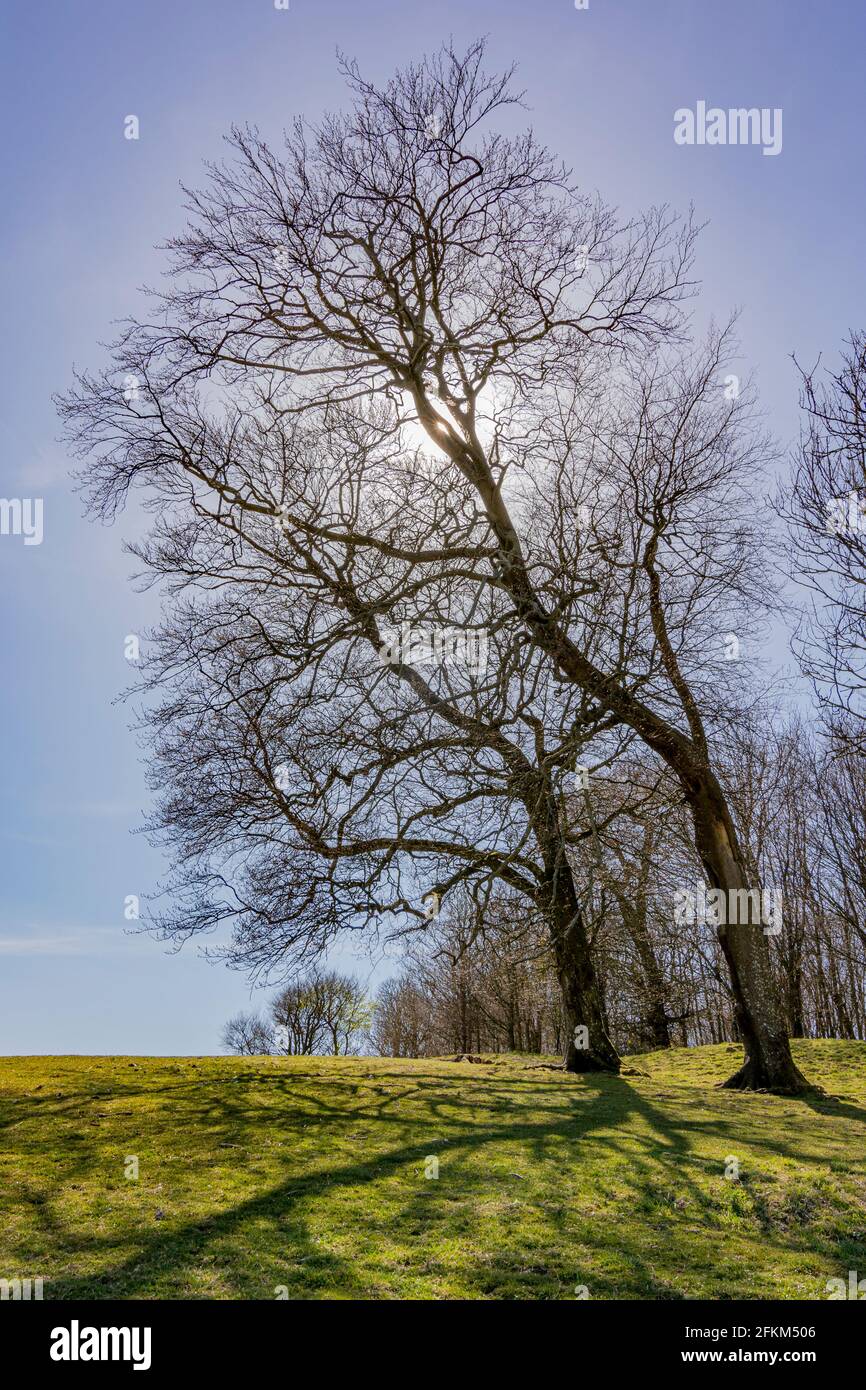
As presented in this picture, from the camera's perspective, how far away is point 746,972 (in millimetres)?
14352

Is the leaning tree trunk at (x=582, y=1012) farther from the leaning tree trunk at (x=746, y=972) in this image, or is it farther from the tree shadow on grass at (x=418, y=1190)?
the leaning tree trunk at (x=746, y=972)

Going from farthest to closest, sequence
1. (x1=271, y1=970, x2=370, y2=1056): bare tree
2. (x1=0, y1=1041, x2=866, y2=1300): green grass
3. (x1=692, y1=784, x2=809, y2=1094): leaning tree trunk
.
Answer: (x1=271, y1=970, x2=370, y2=1056): bare tree < (x1=692, y1=784, x2=809, y2=1094): leaning tree trunk < (x1=0, y1=1041, x2=866, y2=1300): green grass

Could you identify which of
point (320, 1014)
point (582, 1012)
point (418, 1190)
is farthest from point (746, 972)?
point (320, 1014)

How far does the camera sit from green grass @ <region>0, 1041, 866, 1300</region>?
5629mm

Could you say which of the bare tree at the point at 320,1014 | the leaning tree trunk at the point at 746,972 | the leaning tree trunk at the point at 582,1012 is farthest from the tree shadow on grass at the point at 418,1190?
the bare tree at the point at 320,1014

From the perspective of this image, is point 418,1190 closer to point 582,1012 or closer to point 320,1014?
point 582,1012

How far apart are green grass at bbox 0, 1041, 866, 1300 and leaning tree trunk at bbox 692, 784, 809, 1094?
0.94 meters

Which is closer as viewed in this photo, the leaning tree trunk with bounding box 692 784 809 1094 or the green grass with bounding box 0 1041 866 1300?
the green grass with bounding box 0 1041 866 1300

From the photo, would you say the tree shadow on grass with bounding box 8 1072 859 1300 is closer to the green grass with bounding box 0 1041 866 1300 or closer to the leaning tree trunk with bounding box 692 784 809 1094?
the green grass with bounding box 0 1041 866 1300

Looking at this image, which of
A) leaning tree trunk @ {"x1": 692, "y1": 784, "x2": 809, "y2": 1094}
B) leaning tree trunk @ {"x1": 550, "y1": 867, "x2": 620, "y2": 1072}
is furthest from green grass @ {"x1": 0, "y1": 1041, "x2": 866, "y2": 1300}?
leaning tree trunk @ {"x1": 550, "y1": 867, "x2": 620, "y2": 1072}

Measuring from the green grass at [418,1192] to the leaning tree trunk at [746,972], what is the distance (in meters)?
0.94

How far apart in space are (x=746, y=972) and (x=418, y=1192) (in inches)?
342

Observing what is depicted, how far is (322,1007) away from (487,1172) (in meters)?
26.7
